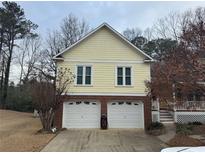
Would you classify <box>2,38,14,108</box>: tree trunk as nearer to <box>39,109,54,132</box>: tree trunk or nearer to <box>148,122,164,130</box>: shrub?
<box>39,109,54,132</box>: tree trunk

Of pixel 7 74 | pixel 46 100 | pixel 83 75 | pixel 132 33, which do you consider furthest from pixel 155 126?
pixel 132 33

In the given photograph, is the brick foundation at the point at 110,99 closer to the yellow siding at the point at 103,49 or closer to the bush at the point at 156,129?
→ the bush at the point at 156,129

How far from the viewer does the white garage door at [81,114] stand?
1945 centimetres

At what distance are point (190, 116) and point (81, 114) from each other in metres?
9.33

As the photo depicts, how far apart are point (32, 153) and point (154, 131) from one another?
941 cm

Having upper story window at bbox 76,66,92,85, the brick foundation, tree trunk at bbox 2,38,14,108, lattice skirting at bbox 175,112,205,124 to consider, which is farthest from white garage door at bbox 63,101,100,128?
tree trunk at bbox 2,38,14,108

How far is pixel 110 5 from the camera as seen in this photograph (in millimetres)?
11750

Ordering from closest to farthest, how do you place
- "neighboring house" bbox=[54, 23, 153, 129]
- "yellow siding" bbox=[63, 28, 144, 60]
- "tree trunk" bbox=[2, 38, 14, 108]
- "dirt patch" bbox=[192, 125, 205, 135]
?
1. "dirt patch" bbox=[192, 125, 205, 135]
2. "neighboring house" bbox=[54, 23, 153, 129]
3. "yellow siding" bbox=[63, 28, 144, 60]
4. "tree trunk" bbox=[2, 38, 14, 108]

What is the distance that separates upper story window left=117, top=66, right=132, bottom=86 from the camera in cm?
2009

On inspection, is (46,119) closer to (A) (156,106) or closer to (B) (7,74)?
(A) (156,106)

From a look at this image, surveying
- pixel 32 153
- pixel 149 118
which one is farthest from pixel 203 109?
pixel 32 153

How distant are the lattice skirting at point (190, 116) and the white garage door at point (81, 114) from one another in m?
7.01

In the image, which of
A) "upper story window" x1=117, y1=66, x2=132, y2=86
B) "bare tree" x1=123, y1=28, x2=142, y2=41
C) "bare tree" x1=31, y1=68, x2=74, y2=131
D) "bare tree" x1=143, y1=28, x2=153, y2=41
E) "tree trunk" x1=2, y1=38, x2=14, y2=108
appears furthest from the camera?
"bare tree" x1=123, y1=28, x2=142, y2=41

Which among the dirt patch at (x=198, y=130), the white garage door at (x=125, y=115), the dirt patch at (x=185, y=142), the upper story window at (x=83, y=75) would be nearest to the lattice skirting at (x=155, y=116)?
the white garage door at (x=125, y=115)
